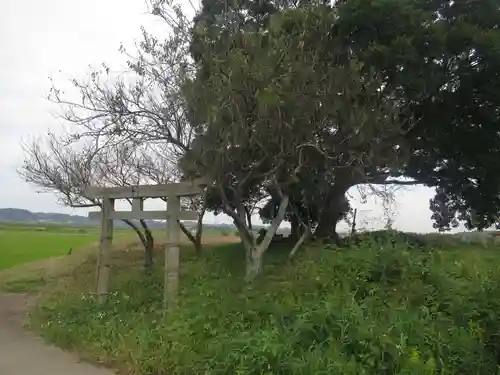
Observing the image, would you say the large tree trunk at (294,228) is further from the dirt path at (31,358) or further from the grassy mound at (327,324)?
the dirt path at (31,358)

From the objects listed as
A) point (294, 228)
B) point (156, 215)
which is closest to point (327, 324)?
point (156, 215)

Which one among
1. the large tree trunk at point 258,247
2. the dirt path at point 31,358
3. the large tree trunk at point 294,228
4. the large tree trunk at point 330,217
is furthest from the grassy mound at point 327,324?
the large tree trunk at point 294,228

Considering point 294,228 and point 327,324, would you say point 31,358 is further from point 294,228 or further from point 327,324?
point 294,228

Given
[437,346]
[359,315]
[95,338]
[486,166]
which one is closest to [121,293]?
[95,338]

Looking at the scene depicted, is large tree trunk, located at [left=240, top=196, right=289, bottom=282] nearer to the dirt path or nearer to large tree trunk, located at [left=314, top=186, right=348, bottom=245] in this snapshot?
the dirt path

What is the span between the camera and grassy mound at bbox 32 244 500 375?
5.62 m

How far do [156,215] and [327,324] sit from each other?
175 inches

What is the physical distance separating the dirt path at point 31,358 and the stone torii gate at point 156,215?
172cm

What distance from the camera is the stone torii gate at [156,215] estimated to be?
918 centimetres

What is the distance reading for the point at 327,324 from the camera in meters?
6.14

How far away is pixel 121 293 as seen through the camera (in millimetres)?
11133

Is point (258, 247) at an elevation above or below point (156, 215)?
below

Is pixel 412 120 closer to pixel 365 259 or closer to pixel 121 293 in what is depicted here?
pixel 365 259

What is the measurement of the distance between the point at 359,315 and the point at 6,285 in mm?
14432
